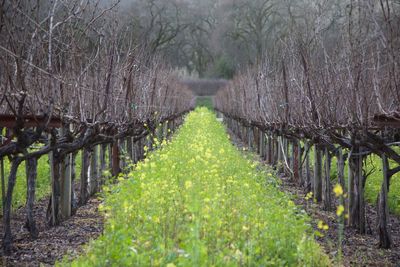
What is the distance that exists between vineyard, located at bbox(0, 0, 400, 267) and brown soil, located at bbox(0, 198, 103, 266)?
0.10ft

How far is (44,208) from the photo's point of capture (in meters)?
13.1

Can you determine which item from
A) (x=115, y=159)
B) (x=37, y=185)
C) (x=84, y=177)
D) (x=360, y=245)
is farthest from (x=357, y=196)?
(x=37, y=185)

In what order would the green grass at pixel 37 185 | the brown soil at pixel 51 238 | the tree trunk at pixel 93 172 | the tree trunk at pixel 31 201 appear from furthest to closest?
1. the tree trunk at pixel 93 172
2. the green grass at pixel 37 185
3. the tree trunk at pixel 31 201
4. the brown soil at pixel 51 238

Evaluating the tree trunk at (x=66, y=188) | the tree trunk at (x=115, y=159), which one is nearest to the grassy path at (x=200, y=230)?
the tree trunk at (x=66, y=188)

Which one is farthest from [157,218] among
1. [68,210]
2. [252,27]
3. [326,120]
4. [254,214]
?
[252,27]

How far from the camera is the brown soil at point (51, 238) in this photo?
26.8 ft

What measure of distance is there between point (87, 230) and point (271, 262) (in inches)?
165

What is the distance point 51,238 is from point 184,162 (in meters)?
5.38

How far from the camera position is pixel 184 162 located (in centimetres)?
1459

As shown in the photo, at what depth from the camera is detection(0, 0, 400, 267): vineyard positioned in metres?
7.46

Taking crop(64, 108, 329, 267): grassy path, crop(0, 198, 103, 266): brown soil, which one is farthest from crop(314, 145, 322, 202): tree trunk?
crop(0, 198, 103, 266): brown soil

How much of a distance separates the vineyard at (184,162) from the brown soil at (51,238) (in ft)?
0.10

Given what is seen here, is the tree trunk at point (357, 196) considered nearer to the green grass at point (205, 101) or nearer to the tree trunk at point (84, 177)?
the tree trunk at point (84, 177)

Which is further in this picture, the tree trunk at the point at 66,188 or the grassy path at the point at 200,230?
the tree trunk at the point at 66,188
